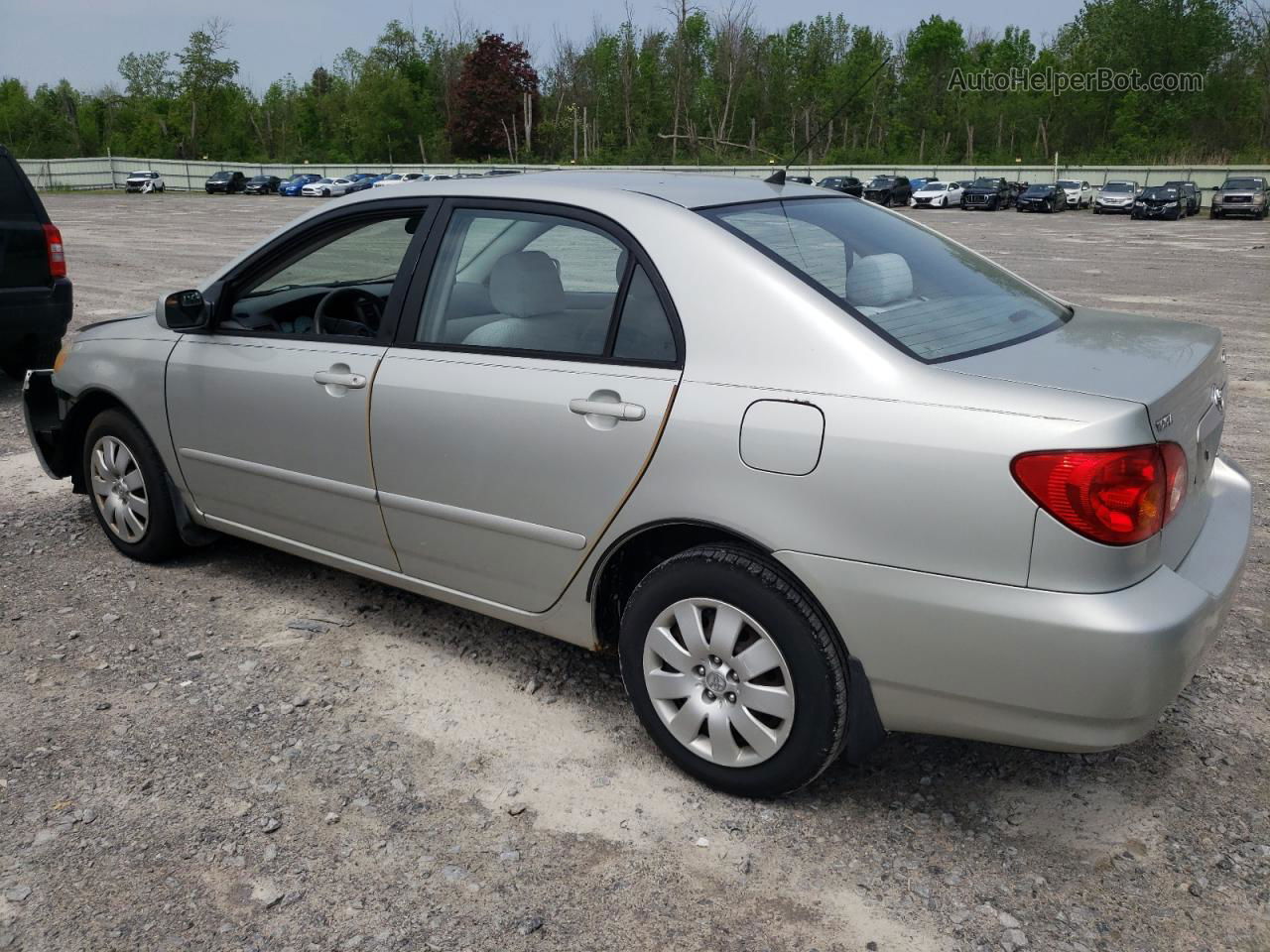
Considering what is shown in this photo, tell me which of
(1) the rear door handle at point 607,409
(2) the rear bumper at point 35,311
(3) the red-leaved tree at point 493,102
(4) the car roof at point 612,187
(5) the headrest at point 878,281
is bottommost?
(2) the rear bumper at point 35,311

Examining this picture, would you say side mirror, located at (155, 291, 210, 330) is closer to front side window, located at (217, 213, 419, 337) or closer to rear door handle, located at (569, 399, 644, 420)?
front side window, located at (217, 213, 419, 337)

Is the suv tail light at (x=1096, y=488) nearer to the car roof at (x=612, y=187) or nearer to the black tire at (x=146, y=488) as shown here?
the car roof at (x=612, y=187)

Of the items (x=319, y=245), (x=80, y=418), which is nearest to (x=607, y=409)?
(x=319, y=245)

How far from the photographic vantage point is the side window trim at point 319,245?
3641 millimetres

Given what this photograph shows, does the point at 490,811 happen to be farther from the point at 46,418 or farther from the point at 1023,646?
the point at 46,418

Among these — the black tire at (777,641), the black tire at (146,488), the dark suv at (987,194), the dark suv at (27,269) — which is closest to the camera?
the black tire at (777,641)

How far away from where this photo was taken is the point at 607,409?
120 inches

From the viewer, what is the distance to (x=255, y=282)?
421cm

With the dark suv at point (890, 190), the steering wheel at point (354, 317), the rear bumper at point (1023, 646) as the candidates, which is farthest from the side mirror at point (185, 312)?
the dark suv at point (890, 190)

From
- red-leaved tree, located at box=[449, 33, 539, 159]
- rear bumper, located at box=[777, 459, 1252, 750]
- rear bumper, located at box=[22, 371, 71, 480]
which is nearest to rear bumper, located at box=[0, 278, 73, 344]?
rear bumper, located at box=[22, 371, 71, 480]

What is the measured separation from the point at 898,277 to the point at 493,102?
3467 inches

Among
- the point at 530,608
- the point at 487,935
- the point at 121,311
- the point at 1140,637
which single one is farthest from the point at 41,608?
the point at 121,311

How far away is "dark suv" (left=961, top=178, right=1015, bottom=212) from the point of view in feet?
156

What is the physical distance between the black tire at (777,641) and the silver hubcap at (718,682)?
1.1 inches
